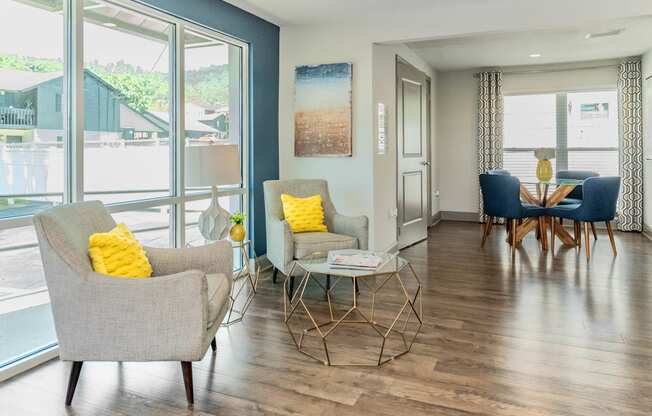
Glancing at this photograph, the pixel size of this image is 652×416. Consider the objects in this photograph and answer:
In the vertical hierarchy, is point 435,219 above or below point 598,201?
below

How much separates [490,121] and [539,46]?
171 cm

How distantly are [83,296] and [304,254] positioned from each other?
1.94m

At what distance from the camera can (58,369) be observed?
8.72 feet

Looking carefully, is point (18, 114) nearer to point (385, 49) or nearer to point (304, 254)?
point (304, 254)

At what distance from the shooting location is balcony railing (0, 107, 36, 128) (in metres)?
2.65

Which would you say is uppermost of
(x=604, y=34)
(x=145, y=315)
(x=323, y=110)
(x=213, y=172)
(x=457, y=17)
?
(x=604, y=34)

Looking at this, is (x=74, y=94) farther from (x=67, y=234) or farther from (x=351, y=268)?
(x=351, y=268)

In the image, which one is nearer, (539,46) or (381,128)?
(381,128)

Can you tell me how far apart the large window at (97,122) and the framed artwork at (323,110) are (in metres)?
0.85

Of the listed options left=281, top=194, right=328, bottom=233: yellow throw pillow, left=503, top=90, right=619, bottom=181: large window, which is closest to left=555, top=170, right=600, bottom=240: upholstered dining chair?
left=503, top=90, right=619, bottom=181: large window

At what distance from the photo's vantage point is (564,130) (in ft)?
25.1

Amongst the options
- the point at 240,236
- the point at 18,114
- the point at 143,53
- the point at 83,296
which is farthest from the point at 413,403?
the point at 143,53

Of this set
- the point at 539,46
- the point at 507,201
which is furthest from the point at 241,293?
the point at 539,46

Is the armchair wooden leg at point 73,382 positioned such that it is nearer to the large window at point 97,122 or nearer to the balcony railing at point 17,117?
the large window at point 97,122
